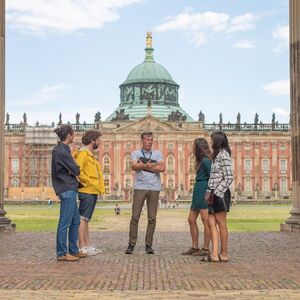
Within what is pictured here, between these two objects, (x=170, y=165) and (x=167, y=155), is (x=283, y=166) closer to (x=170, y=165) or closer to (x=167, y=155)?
(x=170, y=165)

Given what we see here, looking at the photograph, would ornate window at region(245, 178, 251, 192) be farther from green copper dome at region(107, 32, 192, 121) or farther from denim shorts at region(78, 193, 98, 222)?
denim shorts at region(78, 193, 98, 222)

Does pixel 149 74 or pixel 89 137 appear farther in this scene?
pixel 149 74

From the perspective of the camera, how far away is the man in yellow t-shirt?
1105 centimetres

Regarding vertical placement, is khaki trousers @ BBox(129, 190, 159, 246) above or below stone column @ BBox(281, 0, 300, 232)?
below

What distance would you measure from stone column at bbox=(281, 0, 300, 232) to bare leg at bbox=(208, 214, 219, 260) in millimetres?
5565

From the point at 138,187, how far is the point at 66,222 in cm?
146

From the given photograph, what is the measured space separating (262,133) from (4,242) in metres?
85.1

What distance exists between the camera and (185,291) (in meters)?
7.41

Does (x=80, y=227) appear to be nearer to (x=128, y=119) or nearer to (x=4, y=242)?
(x=4, y=242)

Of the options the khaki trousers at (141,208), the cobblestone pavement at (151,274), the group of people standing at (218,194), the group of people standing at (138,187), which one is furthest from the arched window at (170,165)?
the group of people standing at (218,194)

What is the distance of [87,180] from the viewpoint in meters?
11.1

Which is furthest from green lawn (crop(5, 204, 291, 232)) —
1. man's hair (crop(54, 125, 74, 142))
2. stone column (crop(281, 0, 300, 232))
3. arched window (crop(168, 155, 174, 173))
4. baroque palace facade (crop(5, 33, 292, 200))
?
arched window (crop(168, 155, 174, 173))

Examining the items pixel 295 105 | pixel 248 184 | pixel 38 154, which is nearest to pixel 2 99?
pixel 295 105

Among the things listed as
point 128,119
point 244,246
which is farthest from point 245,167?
point 244,246
